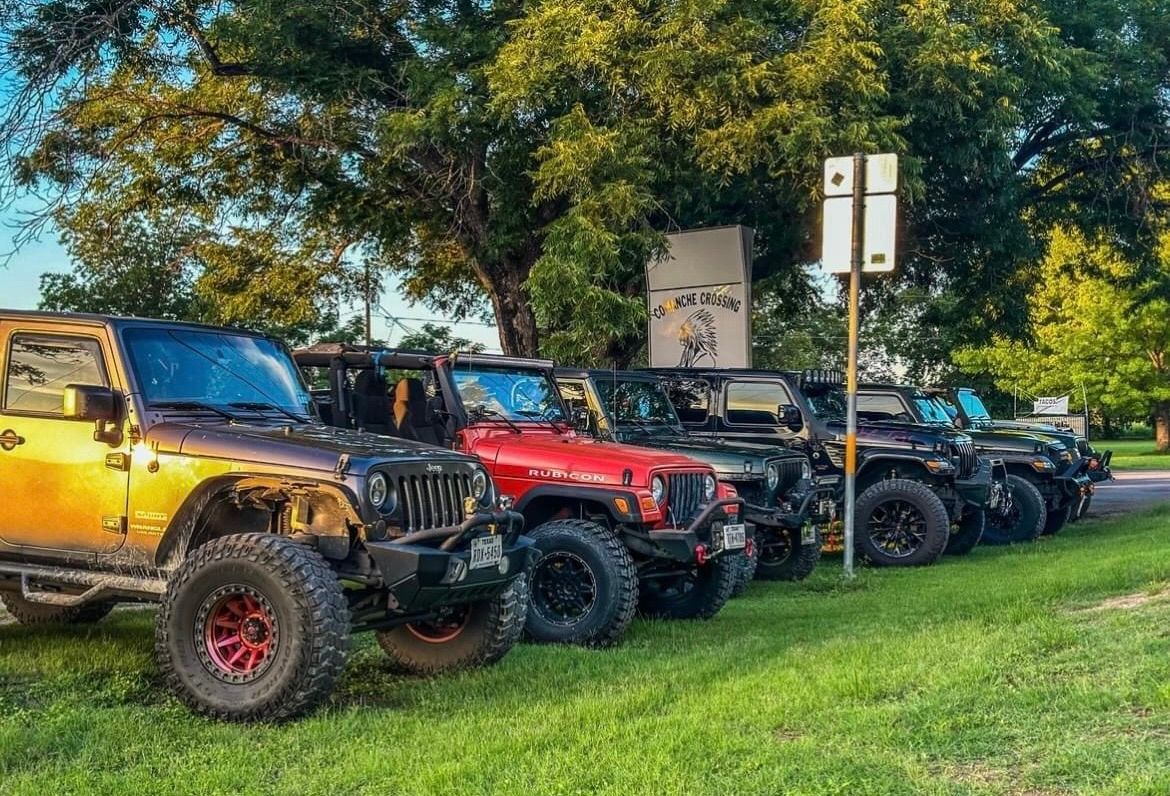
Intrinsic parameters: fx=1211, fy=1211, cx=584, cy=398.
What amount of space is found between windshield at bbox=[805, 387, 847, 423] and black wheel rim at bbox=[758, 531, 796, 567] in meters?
2.50

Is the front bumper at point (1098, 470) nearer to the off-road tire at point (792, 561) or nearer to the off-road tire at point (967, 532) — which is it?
the off-road tire at point (967, 532)

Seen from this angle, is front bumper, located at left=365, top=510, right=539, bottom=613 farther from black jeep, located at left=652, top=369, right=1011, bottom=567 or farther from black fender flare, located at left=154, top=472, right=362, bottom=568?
black jeep, located at left=652, top=369, right=1011, bottom=567

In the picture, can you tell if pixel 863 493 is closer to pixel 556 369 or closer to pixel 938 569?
pixel 938 569

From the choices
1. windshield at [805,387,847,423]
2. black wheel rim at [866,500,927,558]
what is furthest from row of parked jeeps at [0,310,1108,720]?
windshield at [805,387,847,423]

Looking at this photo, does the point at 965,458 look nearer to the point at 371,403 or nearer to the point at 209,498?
the point at 371,403

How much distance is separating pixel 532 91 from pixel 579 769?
425 inches

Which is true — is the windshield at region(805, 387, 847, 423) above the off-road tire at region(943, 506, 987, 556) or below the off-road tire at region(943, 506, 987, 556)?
above

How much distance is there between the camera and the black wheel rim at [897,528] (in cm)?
1334

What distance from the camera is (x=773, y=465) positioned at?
11.4m

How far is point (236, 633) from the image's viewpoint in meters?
6.02

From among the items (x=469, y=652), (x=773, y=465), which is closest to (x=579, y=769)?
(x=469, y=652)

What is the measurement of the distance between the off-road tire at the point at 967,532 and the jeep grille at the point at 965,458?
432 mm

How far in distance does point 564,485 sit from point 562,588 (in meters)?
0.77

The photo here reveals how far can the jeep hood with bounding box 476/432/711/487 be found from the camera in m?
8.52
